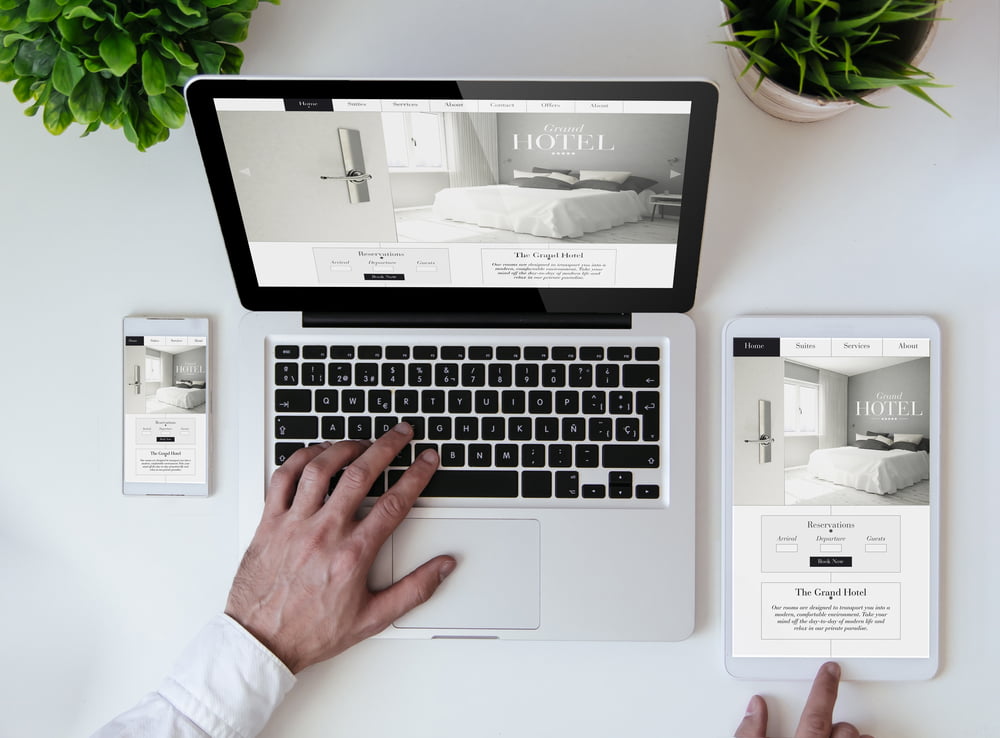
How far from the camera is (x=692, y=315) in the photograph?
30.4 inches

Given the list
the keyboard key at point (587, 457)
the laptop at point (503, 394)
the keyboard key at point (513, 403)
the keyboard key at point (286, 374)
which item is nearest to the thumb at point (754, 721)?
the laptop at point (503, 394)

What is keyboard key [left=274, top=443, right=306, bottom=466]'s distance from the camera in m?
0.75

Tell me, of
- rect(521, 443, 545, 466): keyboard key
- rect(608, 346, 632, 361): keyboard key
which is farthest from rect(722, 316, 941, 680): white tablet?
rect(521, 443, 545, 466): keyboard key

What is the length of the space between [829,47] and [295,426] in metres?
0.69

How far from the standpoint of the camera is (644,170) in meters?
0.64

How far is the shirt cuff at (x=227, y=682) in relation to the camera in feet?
2.24

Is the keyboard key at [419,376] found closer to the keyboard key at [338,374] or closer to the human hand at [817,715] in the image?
the keyboard key at [338,374]

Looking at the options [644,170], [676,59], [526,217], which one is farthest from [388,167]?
[676,59]

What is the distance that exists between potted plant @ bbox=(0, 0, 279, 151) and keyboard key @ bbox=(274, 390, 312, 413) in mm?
309

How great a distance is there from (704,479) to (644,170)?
0.37 meters

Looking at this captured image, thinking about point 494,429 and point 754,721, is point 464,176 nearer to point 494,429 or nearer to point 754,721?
point 494,429

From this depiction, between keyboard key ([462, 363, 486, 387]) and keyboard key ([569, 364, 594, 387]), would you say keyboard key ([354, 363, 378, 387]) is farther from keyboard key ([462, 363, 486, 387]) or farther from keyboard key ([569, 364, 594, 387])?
keyboard key ([569, 364, 594, 387])

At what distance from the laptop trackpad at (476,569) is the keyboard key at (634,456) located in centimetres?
12

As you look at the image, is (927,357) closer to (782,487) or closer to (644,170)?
(782,487)
